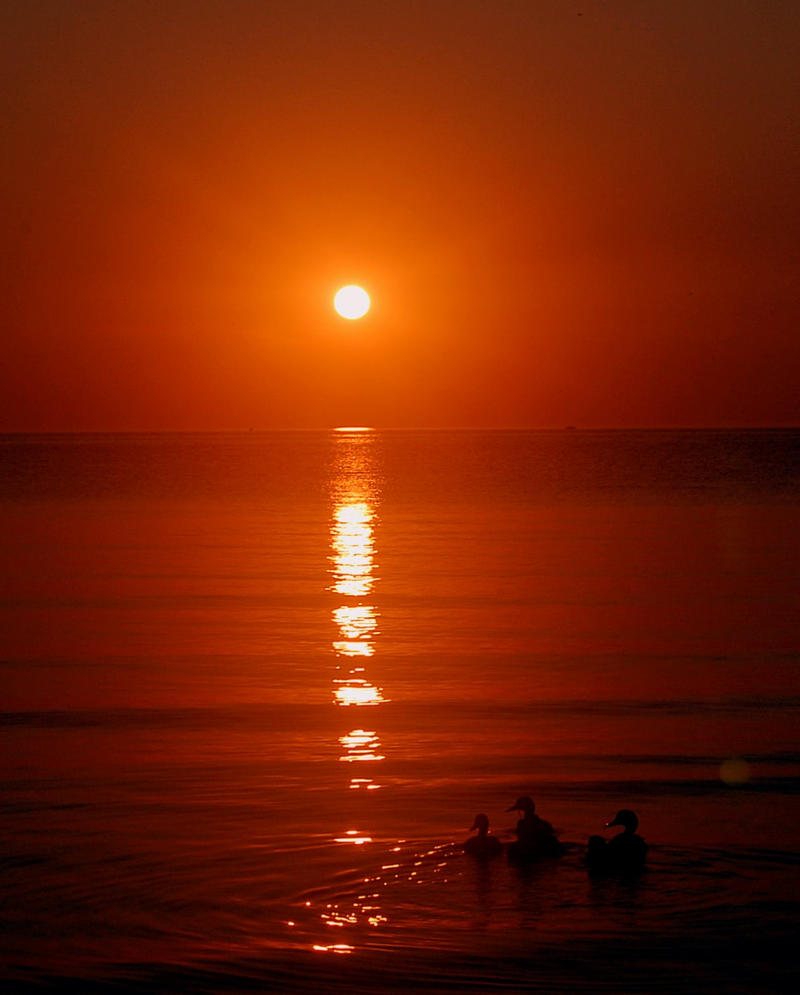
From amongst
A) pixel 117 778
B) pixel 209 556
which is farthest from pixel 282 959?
pixel 209 556

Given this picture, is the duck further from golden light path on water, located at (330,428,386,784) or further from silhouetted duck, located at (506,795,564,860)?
golden light path on water, located at (330,428,386,784)

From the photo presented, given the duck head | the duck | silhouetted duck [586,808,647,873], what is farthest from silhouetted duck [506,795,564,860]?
silhouetted duck [586,808,647,873]

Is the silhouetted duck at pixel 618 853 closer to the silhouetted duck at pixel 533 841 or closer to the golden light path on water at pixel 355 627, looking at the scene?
the silhouetted duck at pixel 533 841

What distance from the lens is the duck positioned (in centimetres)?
1141

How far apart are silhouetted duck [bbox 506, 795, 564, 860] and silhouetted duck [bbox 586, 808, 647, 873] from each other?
0.34 m

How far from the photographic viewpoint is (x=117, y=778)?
13898 mm

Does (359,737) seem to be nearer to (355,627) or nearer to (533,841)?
(533,841)

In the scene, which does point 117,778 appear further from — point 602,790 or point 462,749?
point 602,790

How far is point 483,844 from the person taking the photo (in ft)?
37.5

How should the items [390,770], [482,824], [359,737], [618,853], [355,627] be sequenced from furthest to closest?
1. [355,627]
2. [359,737]
3. [390,770]
4. [482,824]
5. [618,853]

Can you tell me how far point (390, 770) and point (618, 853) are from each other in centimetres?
355

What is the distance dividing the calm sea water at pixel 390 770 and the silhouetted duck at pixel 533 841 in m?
0.14

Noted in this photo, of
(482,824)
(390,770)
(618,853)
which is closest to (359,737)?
(390,770)

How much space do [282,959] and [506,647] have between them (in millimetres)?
11774
